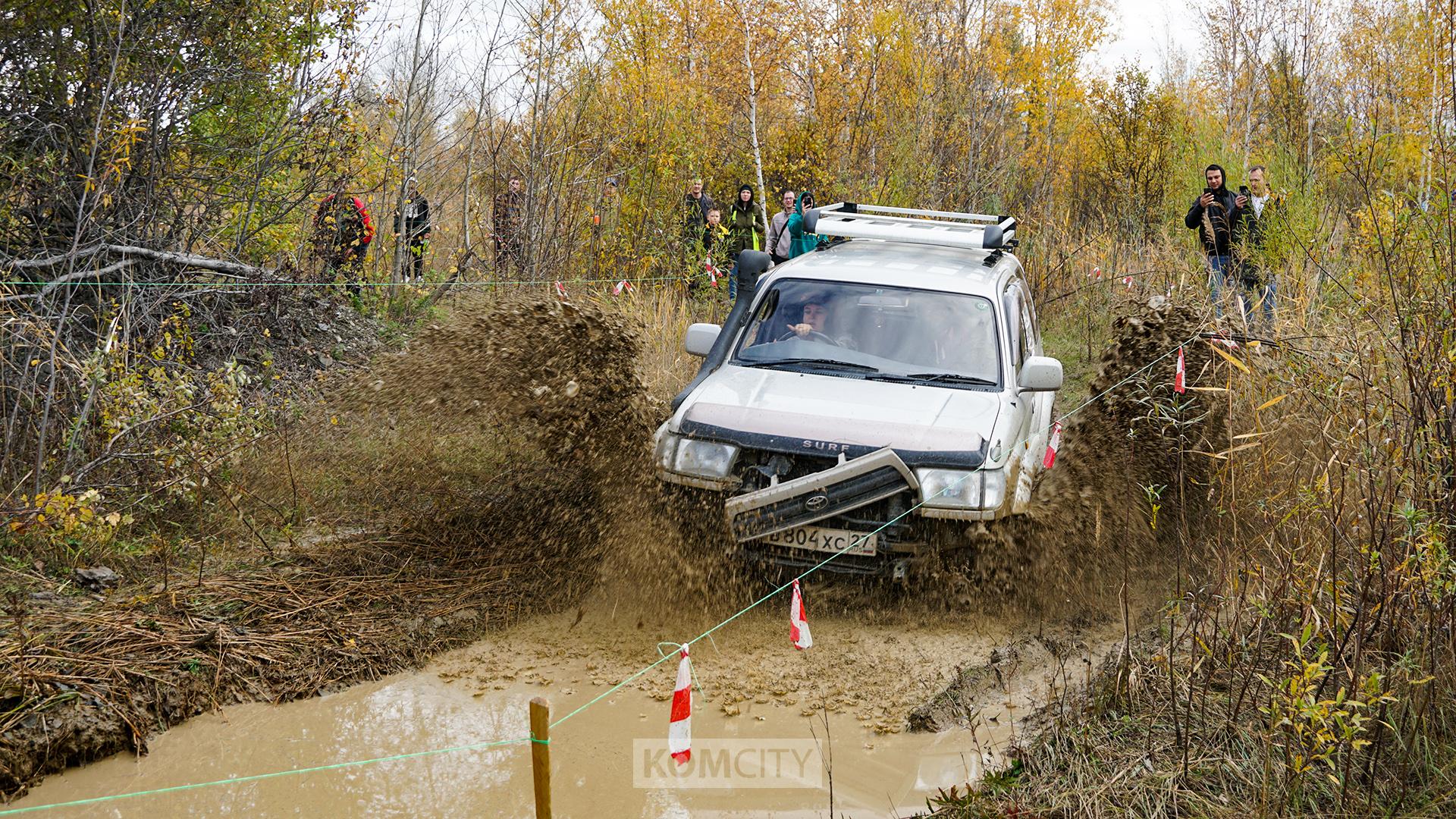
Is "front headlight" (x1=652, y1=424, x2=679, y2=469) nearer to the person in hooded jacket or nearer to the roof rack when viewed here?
the roof rack

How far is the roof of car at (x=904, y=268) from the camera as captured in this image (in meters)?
6.94

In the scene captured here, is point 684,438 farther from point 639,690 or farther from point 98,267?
point 98,267

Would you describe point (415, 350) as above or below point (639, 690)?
above

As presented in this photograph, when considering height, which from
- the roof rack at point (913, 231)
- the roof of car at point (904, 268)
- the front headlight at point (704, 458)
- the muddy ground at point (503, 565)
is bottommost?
the muddy ground at point (503, 565)

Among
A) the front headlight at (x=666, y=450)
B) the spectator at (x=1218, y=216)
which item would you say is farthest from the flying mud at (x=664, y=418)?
the spectator at (x=1218, y=216)

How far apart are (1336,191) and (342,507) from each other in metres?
8.84

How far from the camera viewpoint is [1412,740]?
3545 mm

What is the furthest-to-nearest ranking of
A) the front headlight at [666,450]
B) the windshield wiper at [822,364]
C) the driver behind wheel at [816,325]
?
the driver behind wheel at [816,325] < the windshield wiper at [822,364] < the front headlight at [666,450]

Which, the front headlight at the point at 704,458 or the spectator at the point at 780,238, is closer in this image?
the front headlight at the point at 704,458

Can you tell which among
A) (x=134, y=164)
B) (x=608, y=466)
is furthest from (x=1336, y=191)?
(x=134, y=164)

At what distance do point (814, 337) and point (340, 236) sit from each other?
619 cm

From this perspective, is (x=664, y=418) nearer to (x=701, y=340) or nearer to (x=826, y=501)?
(x=701, y=340)

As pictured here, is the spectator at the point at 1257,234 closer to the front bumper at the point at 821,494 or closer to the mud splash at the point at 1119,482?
the mud splash at the point at 1119,482

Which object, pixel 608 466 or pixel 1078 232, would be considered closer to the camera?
pixel 608 466
